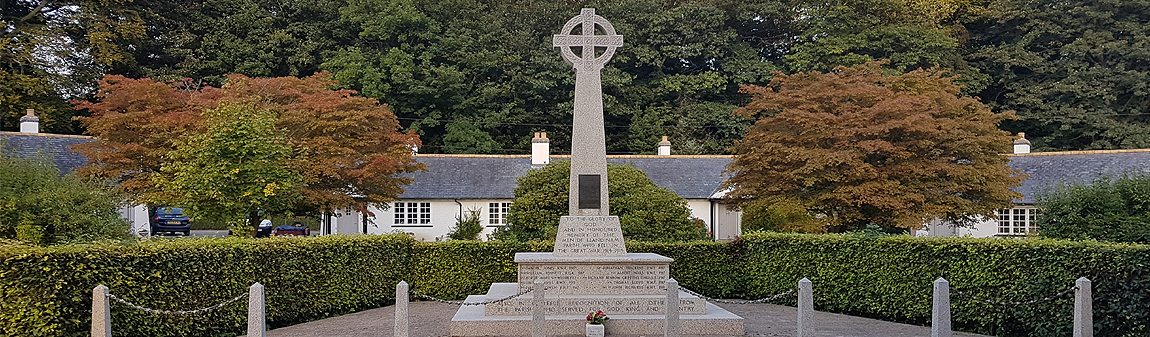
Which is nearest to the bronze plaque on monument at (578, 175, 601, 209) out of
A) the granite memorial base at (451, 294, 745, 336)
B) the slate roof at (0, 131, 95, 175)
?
the granite memorial base at (451, 294, 745, 336)

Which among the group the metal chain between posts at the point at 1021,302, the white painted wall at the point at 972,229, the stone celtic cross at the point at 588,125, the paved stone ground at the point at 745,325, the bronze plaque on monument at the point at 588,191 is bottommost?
the paved stone ground at the point at 745,325

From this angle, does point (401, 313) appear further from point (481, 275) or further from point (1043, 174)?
point (1043, 174)

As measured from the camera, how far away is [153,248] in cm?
1162

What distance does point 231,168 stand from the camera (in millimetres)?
17312

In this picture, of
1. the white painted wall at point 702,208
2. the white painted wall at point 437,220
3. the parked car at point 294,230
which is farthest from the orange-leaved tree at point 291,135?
the white painted wall at point 702,208

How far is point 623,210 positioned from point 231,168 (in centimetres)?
871

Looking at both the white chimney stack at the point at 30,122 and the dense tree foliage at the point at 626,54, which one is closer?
the white chimney stack at the point at 30,122

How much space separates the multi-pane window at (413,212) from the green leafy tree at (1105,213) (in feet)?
71.5

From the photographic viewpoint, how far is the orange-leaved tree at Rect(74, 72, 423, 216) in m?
21.4

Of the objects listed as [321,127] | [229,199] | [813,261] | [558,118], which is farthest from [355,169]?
[558,118]

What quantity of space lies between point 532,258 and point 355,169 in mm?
10389

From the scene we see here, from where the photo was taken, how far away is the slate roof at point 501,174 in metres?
32.7

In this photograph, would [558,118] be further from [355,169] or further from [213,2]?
[355,169]

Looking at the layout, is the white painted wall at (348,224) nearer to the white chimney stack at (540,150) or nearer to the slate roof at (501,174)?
the slate roof at (501,174)
